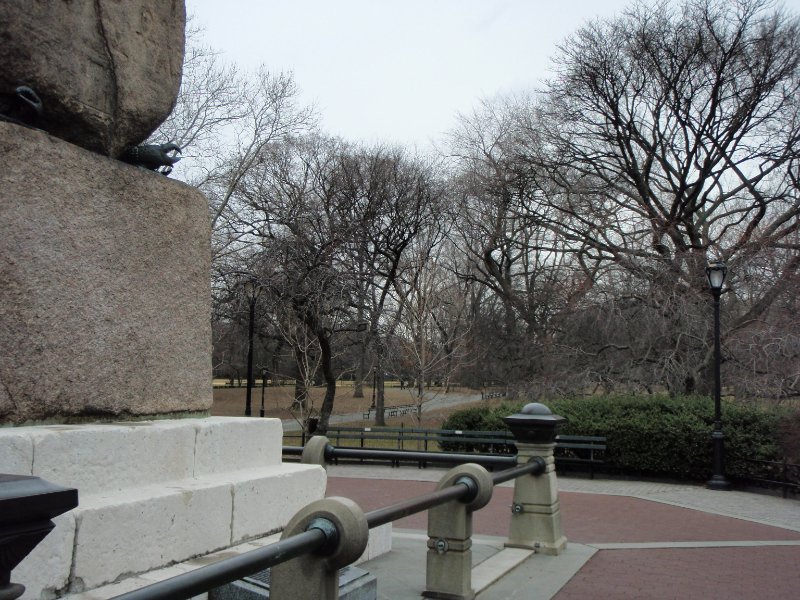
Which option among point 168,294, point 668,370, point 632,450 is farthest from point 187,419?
point 668,370

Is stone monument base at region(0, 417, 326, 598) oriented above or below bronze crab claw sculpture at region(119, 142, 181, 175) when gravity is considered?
below

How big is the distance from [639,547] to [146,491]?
6438 millimetres

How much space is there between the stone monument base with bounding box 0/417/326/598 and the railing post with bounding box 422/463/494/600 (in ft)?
4.10

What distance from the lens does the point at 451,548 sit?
557cm

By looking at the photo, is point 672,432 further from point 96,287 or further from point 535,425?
point 96,287

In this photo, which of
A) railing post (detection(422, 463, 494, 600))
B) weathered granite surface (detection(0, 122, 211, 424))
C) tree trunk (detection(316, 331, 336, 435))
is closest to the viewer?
weathered granite surface (detection(0, 122, 211, 424))

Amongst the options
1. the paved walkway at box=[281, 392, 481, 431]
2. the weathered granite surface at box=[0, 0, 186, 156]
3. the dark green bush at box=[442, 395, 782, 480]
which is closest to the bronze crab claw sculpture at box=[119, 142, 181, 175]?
the weathered granite surface at box=[0, 0, 186, 156]

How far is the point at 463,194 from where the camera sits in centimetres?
3125

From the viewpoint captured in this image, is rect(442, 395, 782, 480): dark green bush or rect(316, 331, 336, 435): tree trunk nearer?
rect(442, 395, 782, 480): dark green bush

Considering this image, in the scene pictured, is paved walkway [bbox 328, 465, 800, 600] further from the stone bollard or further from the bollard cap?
the bollard cap

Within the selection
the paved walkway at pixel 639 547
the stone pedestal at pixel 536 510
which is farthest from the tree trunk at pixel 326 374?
the stone pedestal at pixel 536 510

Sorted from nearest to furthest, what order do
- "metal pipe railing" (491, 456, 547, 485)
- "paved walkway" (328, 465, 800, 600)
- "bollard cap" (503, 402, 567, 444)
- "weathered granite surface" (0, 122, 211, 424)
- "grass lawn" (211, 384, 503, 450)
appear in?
1. "weathered granite surface" (0, 122, 211, 424)
2. "paved walkway" (328, 465, 800, 600)
3. "metal pipe railing" (491, 456, 547, 485)
4. "bollard cap" (503, 402, 567, 444)
5. "grass lawn" (211, 384, 503, 450)

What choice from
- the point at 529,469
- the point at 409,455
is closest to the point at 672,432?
the point at 529,469

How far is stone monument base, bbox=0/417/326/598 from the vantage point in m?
3.27
